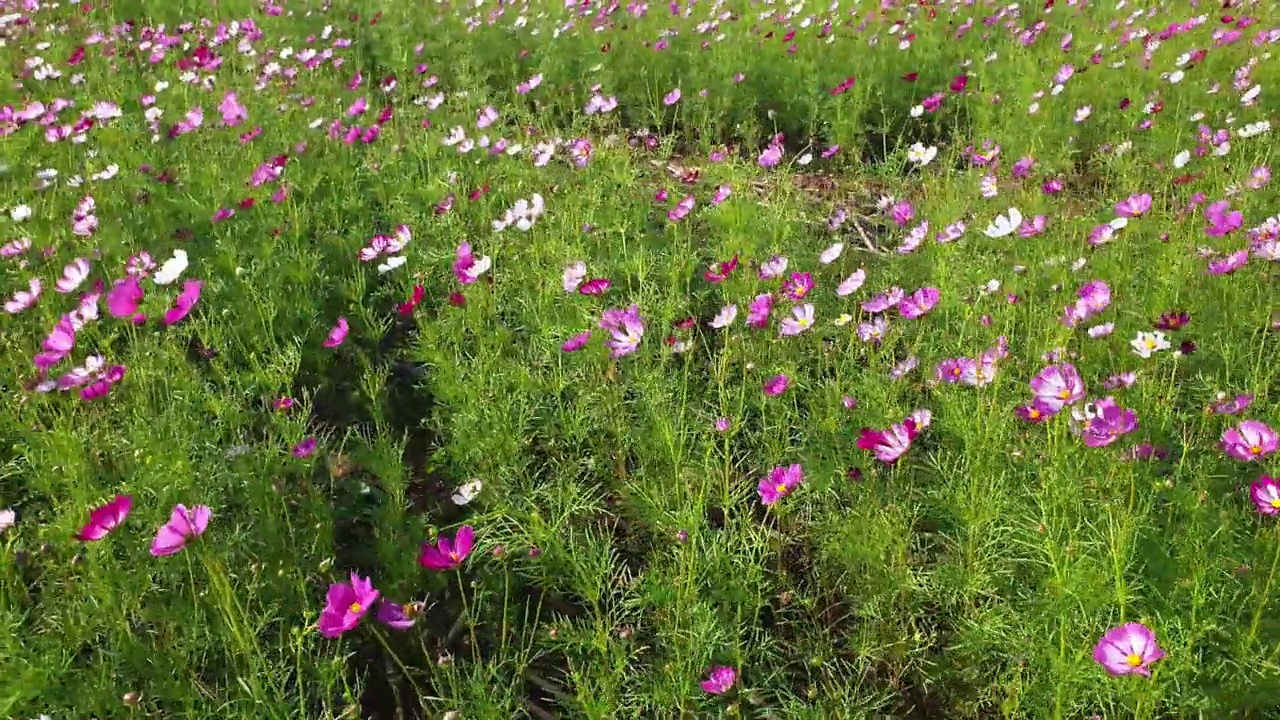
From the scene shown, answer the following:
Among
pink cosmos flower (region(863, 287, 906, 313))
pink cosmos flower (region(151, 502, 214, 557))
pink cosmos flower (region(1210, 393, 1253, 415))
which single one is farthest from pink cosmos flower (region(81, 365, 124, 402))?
pink cosmos flower (region(1210, 393, 1253, 415))

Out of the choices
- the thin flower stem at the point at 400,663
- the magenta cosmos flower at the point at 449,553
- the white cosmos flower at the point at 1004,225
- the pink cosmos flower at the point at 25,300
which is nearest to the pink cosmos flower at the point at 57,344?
the pink cosmos flower at the point at 25,300

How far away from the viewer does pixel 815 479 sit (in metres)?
1.80

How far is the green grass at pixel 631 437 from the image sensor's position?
140 centimetres

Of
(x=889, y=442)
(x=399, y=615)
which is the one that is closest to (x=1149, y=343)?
(x=889, y=442)

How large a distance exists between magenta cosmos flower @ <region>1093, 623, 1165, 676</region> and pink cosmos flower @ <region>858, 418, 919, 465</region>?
0.47 meters

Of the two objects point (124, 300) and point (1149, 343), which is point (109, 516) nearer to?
point (124, 300)

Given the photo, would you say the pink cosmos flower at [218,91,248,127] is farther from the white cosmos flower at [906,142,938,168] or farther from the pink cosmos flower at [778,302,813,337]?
the white cosmos flower at [906,142,938,168]

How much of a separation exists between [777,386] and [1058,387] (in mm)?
591

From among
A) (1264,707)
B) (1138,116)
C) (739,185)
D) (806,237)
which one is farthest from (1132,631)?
(1138,116)

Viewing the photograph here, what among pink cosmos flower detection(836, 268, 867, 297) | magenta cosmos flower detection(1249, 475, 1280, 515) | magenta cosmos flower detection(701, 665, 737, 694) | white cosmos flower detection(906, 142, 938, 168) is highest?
magenta cosmos flower detection(1249, 475, 1280, 515)

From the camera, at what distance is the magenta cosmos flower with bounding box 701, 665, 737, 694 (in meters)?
1.34

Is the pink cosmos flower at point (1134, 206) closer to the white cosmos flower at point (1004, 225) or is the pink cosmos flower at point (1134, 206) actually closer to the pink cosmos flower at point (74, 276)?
the white cosmos flower at point (1004, 225)

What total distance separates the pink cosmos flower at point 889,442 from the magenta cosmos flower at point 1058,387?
23cm

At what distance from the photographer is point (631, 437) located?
195 cm
